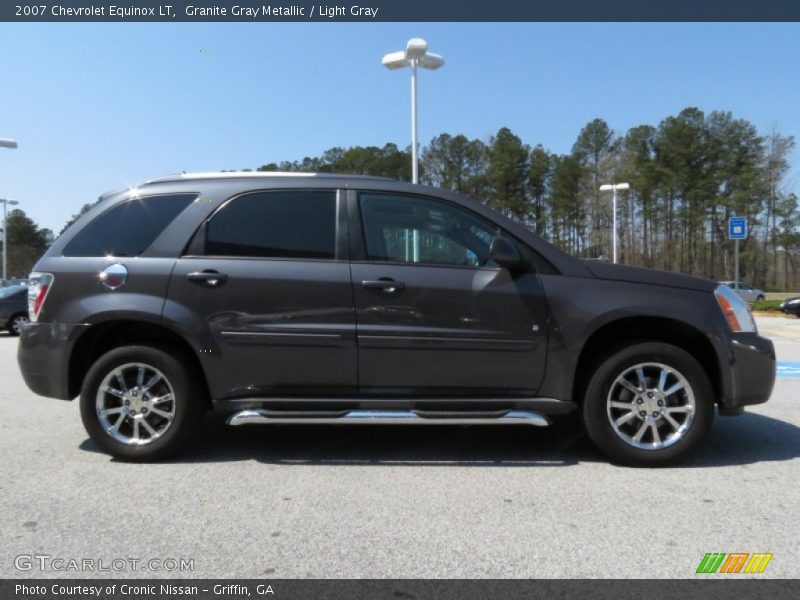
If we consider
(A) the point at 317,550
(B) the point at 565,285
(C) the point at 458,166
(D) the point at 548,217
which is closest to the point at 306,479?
(A) the point at 317,550

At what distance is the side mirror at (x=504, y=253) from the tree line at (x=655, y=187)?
41496 millimetres

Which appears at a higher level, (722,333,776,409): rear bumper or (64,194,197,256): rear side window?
(64,194,197,256): rear side window

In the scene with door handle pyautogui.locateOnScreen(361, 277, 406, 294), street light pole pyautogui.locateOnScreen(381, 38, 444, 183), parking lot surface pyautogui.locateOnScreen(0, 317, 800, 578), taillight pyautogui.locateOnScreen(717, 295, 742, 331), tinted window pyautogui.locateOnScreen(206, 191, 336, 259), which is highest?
street light pole pyautogui.locateOnScreen(381, 38, 444, 183)

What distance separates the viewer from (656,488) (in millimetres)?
3654

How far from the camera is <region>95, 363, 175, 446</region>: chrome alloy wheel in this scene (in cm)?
408

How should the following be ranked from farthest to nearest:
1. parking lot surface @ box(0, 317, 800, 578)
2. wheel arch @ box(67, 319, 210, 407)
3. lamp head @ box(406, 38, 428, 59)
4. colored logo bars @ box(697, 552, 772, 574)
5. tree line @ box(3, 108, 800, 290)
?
1. tree line @ box(3, 108, 800, 290)
2. lamp head @ box(406, 38, 428, 59)
3. wheel arch @ box(67, 319, 210, 407)
4. parking lot surface @ box(0, 317, 800, 578)
5. colored logo bars @ box(697, 552, 772, 574)

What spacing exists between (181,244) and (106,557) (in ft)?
6.89

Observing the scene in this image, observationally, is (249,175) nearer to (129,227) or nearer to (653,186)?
(129,227)

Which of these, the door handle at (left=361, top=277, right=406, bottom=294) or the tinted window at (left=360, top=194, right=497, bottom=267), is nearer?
the door handle at (left=361, top=277, right=406, bottom=294)

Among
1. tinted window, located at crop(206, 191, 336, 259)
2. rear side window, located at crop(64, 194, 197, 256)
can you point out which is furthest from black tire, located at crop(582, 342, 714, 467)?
rear side window, located at crop(64, 194, 197, 256)

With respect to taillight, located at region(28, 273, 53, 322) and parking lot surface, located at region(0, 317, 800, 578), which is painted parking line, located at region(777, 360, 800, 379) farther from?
taillight, located at region(28, 273, 53, 322)

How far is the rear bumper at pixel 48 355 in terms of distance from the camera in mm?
4062

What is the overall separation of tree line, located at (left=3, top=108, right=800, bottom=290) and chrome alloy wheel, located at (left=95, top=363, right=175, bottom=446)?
4170 centimetres
